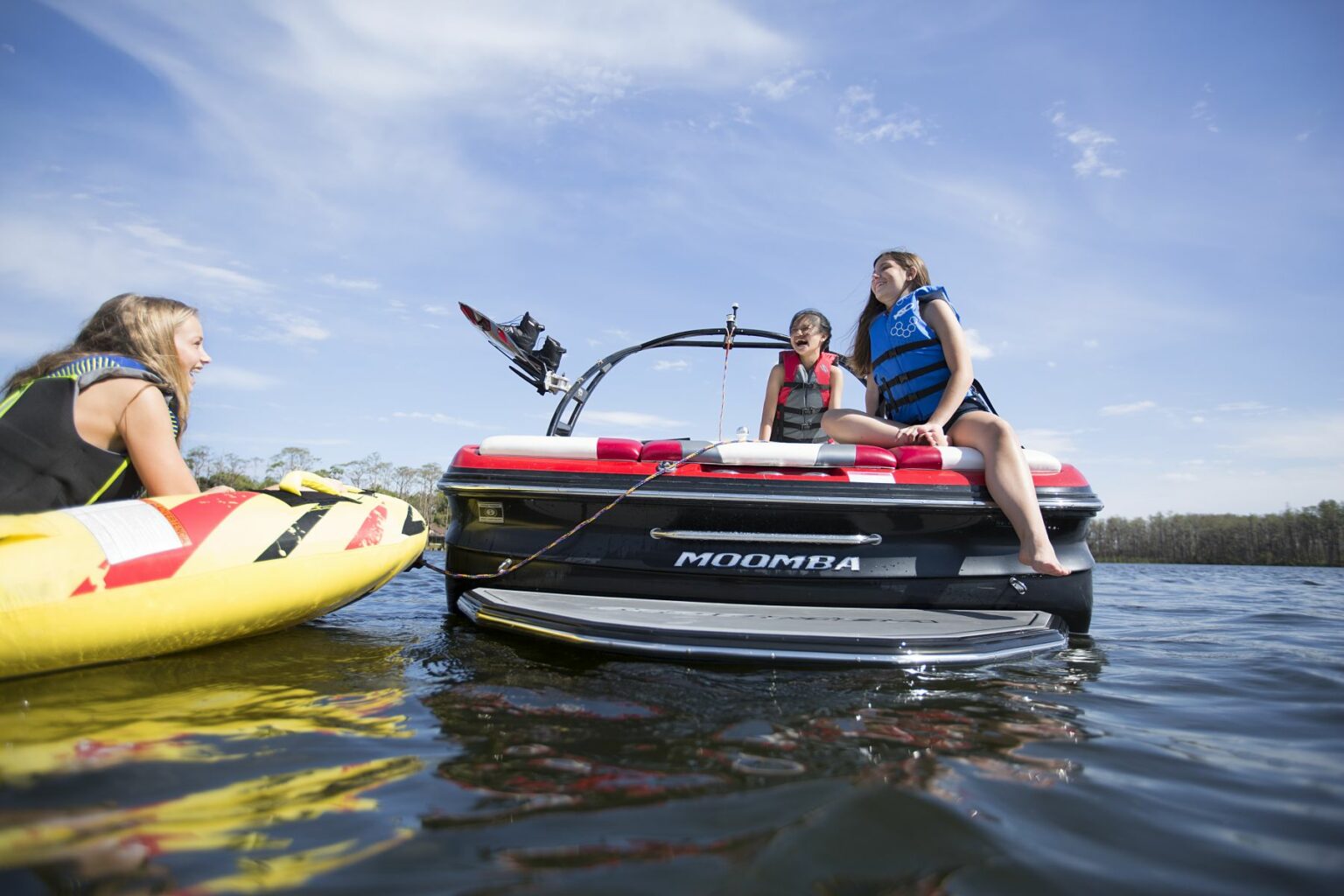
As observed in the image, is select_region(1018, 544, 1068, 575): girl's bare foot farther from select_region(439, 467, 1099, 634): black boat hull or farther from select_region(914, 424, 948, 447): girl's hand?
select_region(914, 424, 948, 447): girl's hand

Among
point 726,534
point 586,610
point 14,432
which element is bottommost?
point 586,610

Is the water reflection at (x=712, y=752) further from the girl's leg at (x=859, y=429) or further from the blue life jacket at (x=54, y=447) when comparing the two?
the blue life jacket at (x=54, y=447)

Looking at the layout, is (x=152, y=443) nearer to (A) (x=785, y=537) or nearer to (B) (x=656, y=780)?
(B) (x=656, y=780)

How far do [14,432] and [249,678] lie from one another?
1260mm

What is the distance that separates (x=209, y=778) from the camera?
156 cm

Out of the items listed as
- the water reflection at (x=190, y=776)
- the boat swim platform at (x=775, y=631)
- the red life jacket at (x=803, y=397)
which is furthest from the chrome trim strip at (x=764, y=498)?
the red life jacket at (x=803, y=397)

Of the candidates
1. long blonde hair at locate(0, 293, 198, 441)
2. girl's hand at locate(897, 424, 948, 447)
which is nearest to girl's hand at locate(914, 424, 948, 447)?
girl's hand at locate(897, 424, 948, 447)

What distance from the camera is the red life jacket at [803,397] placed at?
5.17 m

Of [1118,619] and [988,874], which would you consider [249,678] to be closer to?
[988,874]

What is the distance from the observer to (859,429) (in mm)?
3910

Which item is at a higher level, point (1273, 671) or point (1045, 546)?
point (1045, 546)

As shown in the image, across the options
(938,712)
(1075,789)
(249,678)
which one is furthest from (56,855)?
(938,712)

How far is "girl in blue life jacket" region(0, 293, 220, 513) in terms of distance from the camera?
2729 millimetres

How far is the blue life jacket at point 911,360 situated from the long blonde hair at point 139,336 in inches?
135
